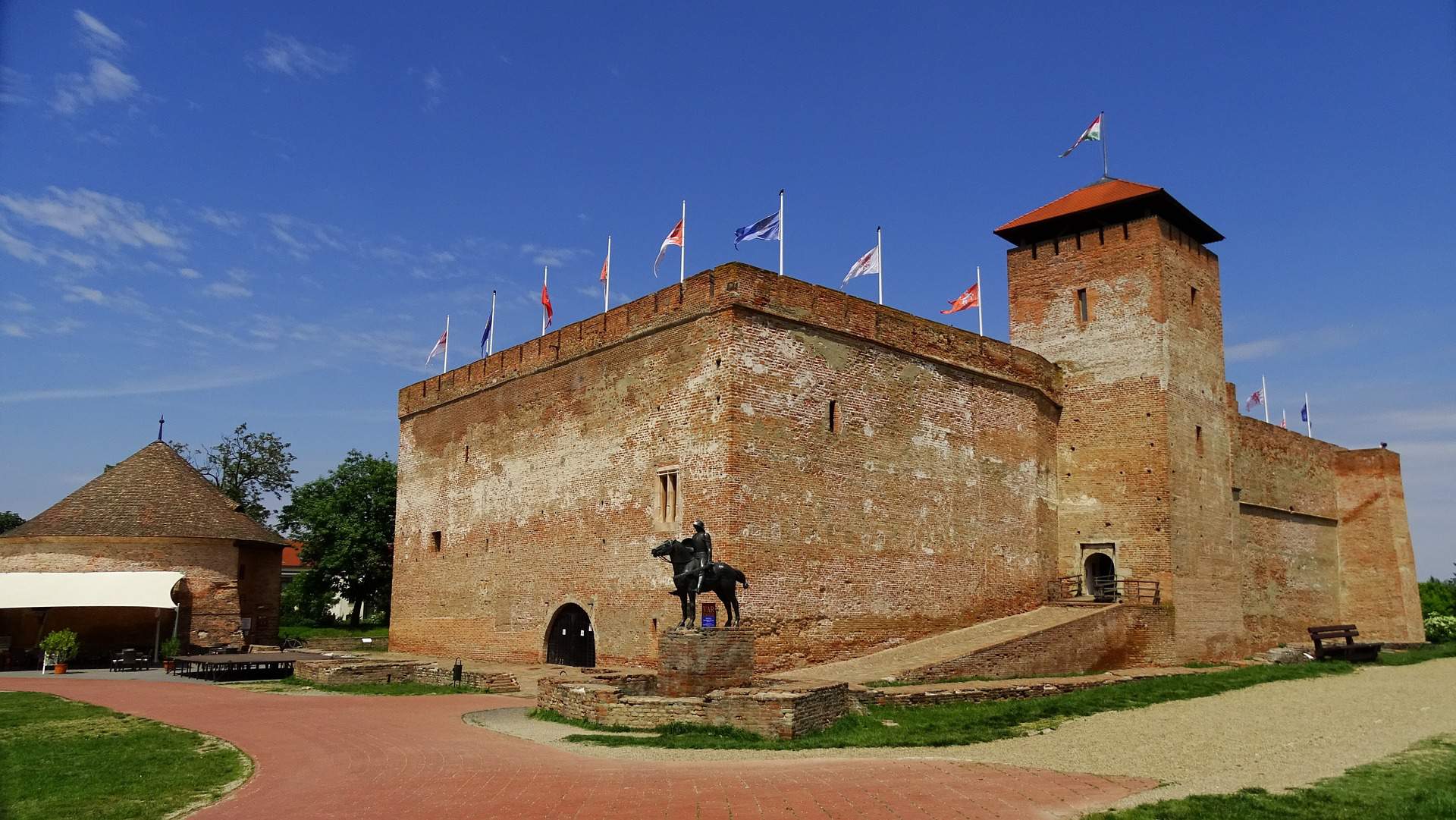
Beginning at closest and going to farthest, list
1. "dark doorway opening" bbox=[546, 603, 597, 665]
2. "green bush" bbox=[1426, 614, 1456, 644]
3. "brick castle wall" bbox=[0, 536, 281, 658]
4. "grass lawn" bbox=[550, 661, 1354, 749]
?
"grass lawn" bbox=[550, 661, 1354, 749] → "dark doorway opening" bbox=[546, 603, 597, 665] → "brick castle wall" bbox=[0, 536, 281, 658] → "green bush" bbox=[1426, 614, 1456, 644]

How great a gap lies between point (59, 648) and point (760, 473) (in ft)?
54.8

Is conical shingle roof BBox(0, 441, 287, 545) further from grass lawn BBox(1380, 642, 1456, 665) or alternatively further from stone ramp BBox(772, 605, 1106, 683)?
grass lawn BBox(1380, 642, 1456, 665)

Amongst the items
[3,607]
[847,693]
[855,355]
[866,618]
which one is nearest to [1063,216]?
[855,355]

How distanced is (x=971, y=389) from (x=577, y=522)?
8.98 meters

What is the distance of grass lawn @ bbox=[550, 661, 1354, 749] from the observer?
11336 millimetres

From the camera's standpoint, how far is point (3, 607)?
80.4ft

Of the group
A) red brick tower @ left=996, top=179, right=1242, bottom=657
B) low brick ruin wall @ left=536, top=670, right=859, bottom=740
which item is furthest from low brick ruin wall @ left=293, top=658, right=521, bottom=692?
red brick tower @ left=996, top=179, right=1242, bottom=657

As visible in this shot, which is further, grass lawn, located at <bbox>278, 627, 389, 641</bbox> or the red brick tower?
grass lawn, located at <bbox>278, 627, 389, 641</bbox>

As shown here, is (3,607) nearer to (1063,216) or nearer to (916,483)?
(916,483)

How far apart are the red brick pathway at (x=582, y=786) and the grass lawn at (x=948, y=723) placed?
1.25 meters

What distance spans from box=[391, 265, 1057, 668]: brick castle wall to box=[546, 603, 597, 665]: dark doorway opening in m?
0.28

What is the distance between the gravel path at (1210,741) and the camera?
9797mm

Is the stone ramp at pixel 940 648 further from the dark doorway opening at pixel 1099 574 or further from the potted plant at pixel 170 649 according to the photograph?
the potted plant at pixel 170 649

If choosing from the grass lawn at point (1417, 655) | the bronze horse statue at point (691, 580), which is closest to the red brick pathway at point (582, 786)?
the bronze horse statue at point (691, 580)
